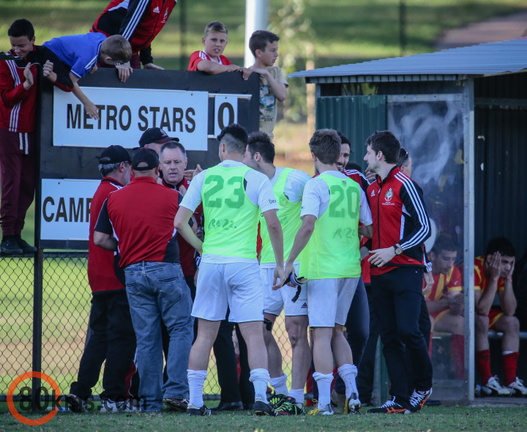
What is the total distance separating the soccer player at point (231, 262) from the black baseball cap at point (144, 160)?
0.39 m

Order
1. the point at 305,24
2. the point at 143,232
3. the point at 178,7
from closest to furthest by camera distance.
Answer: the point at 143,232 < the point at 178,7 < the point at 305,24

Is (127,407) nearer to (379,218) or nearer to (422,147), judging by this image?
(379,218)

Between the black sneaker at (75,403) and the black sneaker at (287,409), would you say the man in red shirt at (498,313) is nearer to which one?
the black sneaker at (287,409)

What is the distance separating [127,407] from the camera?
7117 mm

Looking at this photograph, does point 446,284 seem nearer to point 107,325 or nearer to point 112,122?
point 107,325

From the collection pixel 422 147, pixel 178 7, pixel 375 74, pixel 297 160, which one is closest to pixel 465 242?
pixel 422 147

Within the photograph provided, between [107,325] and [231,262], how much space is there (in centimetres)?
121

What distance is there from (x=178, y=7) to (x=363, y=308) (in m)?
12.8

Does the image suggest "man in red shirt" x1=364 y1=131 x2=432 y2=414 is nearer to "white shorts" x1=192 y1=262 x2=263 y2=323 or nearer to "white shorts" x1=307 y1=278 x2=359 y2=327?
"white shorts" x1=307 y1=278 x2=359 y2=327

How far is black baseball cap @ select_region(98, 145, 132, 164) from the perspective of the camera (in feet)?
23.7

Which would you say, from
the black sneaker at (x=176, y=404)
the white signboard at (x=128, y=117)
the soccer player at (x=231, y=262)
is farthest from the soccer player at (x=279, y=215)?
the white signboard at (x=128, y=117)

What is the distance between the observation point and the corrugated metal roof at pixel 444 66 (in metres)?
7.91

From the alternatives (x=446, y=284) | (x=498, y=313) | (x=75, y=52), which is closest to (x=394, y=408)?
(x=446, y=284)

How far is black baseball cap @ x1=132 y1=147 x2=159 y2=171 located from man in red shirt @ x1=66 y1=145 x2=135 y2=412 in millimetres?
380
